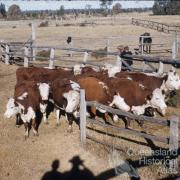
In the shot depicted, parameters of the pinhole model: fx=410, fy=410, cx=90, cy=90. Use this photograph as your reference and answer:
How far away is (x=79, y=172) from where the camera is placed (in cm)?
754

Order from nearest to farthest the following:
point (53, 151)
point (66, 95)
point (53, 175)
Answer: point (53, 175) → point (53, 151) → point (66, 95)

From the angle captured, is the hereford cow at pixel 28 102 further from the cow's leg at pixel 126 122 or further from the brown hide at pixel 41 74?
the cow's leg at pixel 126 122

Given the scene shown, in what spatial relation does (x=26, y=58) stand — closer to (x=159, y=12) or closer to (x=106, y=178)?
(x=106, y=178)

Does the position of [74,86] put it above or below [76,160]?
above

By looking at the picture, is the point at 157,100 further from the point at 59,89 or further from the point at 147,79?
the point at 59,89

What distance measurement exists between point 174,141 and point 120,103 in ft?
8.84

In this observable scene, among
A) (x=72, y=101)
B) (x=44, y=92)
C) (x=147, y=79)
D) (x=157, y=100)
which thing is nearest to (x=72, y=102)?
(x=72, y=101)

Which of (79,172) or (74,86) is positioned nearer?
(79,172)

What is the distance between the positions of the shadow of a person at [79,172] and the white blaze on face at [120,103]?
201 centimetres

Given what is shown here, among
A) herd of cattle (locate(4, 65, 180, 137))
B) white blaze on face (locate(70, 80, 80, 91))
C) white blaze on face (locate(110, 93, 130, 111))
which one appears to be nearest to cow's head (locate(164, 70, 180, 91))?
herd of cattle (locate(4, 65, 180, 137))

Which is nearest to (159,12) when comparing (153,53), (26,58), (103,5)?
(103,5)

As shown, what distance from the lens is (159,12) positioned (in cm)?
9019

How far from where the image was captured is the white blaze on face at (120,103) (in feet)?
30.9

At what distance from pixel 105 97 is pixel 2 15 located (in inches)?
3388
